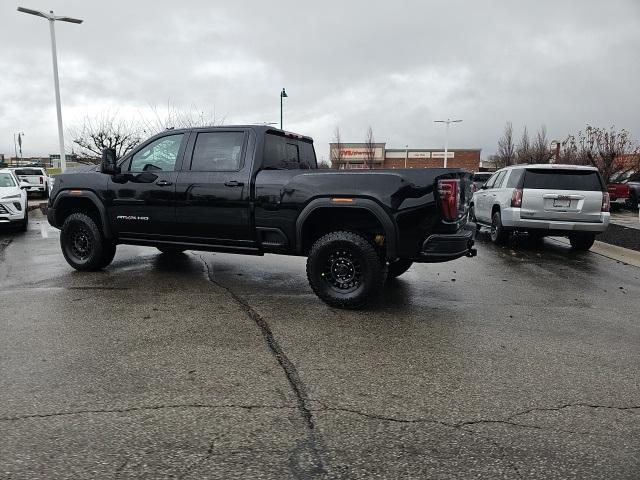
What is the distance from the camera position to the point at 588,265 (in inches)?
329

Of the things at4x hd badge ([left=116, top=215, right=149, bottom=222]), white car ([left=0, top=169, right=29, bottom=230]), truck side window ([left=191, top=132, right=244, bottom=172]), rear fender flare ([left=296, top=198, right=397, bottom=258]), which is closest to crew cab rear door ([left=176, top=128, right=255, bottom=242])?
truck side window ([left=191, top=132, right=244, bottom=172])

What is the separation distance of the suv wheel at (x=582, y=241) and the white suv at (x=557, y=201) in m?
0.20

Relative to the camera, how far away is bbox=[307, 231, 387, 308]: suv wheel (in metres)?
5.15

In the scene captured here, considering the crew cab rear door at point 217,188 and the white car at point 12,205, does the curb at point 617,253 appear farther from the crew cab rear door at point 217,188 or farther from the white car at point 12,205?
the white car at point 12,205

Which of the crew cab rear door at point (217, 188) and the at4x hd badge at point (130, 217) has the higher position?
the crew cab rear door at point (217, 188)

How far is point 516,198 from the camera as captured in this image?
917 centimetres

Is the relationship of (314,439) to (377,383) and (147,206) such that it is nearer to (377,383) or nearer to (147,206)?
(377,383)

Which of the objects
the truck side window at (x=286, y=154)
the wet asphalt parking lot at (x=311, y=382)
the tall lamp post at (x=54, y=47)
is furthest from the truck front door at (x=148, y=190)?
the tall lamp post at (x=54, y=47)

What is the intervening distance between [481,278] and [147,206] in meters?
4.68

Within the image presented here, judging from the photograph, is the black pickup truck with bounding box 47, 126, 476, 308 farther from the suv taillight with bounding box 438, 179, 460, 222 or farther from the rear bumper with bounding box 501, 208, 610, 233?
the rear bumper with bounding box 501, 208, 610, 233

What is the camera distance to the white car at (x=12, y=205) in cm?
1114

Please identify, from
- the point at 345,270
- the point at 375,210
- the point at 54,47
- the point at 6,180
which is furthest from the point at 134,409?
the point at 54,47

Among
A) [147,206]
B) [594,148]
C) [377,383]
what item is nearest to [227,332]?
[377,383]

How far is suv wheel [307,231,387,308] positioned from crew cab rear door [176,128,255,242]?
0.97 m
